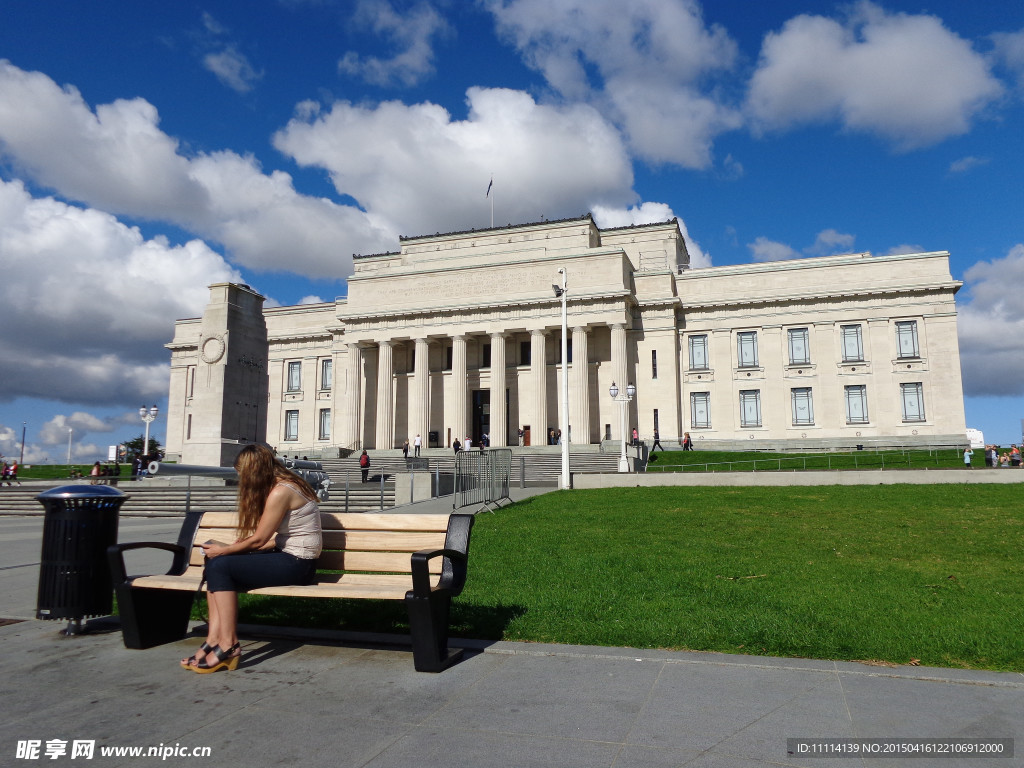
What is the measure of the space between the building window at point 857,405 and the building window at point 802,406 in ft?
7.12

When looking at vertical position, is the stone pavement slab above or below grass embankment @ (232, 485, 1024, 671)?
below

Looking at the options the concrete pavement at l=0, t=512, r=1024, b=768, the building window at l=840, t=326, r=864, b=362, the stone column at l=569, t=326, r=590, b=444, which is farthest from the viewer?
the building window at l=840, t=326, r=864, b=362

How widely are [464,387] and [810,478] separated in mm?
27731

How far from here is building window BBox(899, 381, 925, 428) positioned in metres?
42.9

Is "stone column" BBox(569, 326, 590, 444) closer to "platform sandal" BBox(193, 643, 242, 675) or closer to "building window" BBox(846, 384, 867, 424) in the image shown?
"building window" BBox(846, 384, 867, 424)

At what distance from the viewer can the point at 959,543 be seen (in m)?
11.2

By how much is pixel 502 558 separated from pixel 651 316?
130ft

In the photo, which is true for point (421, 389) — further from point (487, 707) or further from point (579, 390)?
point (487, 707)

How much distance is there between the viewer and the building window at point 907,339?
43344 mm

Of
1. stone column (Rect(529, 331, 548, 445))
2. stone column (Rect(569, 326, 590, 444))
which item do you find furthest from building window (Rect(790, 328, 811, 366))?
stone column (Rect(529, 331, 548, 445))

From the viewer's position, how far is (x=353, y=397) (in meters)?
49.9

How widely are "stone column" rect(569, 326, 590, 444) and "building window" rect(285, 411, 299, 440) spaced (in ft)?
79.4

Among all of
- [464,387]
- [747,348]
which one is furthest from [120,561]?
[747,348]

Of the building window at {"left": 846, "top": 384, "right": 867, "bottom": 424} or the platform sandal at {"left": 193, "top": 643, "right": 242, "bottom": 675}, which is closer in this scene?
the platform sandal at {"left": 193, "top": 643, "right": 242, "bottom": 675}
